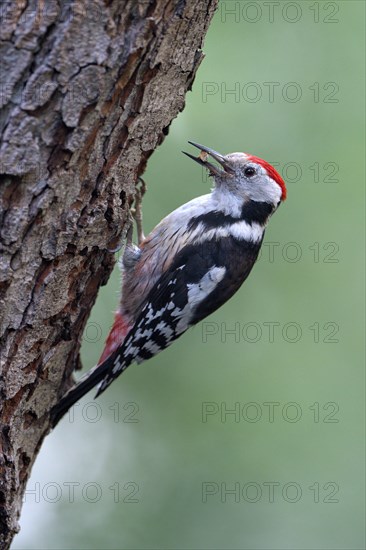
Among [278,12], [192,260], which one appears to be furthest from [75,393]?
[278,12]

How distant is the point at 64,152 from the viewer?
8.54 feet

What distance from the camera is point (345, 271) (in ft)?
17.5

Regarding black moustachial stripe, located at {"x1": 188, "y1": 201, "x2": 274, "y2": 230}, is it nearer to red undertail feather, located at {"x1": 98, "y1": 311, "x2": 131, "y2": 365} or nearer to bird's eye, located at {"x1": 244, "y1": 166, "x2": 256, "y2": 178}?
bird's eye, located at {"x1": 244, "y1": 166, "x2": 256, "y2": 178}

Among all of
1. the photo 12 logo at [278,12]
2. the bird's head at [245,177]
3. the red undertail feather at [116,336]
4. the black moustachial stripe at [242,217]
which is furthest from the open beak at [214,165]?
the photo 12 logo at [278,12]

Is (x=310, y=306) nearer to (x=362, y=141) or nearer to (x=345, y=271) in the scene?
(x=345, y=271)

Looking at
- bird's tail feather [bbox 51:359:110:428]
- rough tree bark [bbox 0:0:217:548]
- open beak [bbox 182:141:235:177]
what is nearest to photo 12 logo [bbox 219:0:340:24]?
open beak [bbox 182:141:235:177]

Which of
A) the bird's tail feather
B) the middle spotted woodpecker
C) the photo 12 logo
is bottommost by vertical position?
the bird's tail feather

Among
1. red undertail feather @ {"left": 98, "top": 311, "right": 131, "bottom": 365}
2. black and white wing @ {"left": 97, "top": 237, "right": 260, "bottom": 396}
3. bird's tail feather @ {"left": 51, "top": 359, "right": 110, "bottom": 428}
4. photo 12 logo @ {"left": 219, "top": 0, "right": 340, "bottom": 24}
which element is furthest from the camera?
photo 12 logo @ {"left": 219, "top": 0, "right": 340, "bottom": 24}

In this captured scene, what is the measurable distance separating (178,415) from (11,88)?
3557mm

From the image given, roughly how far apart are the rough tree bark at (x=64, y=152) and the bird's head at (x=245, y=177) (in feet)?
3.88

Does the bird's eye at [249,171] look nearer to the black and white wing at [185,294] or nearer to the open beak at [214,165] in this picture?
the open beak at [214,165]

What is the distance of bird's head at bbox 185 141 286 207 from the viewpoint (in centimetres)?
436

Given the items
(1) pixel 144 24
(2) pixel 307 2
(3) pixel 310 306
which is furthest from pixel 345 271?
(1) pixel 144 24

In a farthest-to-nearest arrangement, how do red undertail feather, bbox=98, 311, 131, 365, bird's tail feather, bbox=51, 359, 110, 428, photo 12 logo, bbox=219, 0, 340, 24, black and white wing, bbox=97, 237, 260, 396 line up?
1. photo 12 logo, bbox=219, 0, 340, 24
2. red undertail feather, bbox=98, 311, 131, 365
3. black and white wing, bbox=97, 237, 260, 396
4. bird's tail feather, bbox=51, 359, 110, 428
